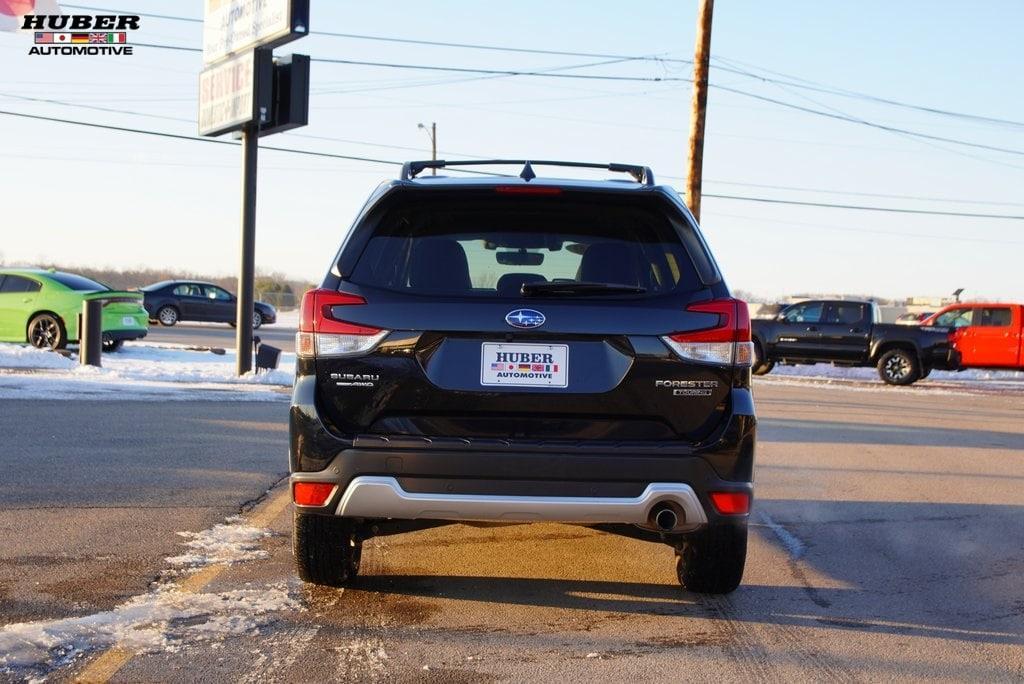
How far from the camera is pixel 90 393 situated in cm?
1449

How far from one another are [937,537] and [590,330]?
3.69 metres

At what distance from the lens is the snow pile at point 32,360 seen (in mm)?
18312

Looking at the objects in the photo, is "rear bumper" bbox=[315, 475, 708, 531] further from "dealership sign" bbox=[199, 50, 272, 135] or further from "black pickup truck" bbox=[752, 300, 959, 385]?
"black pickup truck" bbox=[752, 300, 959, 385]

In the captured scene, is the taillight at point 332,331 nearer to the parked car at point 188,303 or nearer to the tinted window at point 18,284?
the tinted window at point 18,284

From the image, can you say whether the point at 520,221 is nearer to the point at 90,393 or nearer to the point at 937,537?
the point at 937,537

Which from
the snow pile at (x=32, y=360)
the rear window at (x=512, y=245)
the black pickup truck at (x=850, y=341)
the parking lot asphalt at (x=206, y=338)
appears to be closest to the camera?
the rear window at (x=512, y=245)

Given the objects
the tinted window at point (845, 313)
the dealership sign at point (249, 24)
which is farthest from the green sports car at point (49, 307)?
the tinted window at point (845, 313)

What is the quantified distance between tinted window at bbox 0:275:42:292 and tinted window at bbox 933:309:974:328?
1874 cm

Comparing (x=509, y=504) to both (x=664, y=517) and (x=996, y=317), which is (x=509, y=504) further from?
(x=996, y=317)

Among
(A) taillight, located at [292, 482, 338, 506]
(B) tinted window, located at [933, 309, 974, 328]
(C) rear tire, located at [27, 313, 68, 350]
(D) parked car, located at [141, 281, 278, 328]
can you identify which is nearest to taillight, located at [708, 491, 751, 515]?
(A) taillight, located at [292, 482, 338, 506]

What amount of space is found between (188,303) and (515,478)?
36394 millimetres

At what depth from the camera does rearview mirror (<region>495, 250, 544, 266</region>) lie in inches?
213

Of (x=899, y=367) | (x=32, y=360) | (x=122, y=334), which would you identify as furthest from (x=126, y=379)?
(x=899, y=367)

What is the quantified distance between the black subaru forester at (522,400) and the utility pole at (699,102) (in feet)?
65.6
